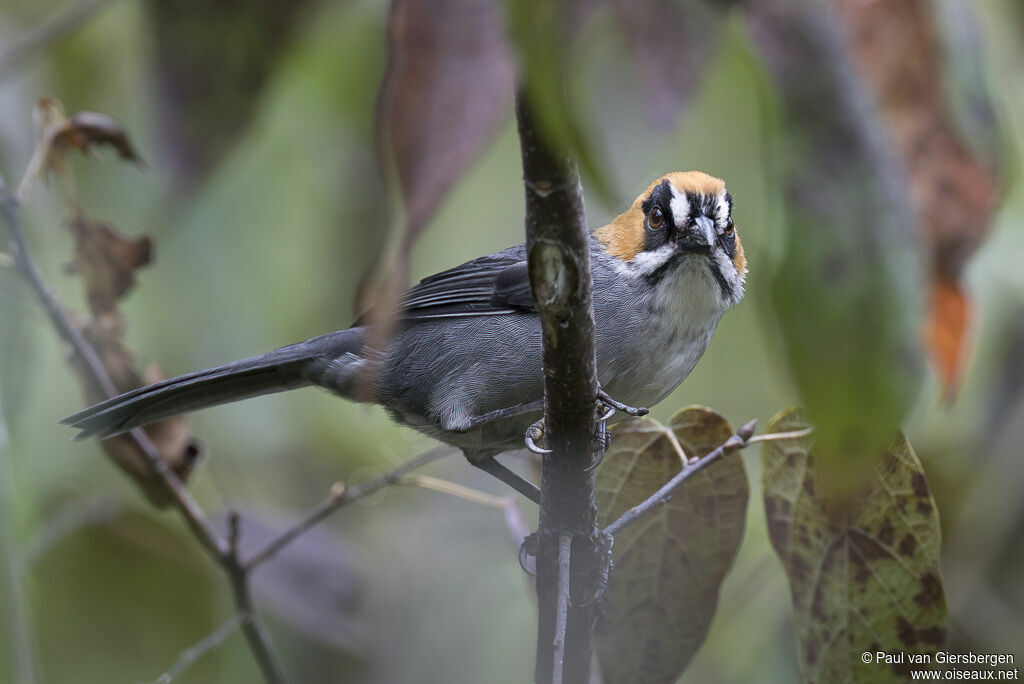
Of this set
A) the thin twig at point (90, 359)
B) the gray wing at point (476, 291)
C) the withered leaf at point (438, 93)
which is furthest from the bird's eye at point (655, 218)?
the thin twig at point (90, 359)

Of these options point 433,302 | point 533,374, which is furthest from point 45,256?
point 533,374

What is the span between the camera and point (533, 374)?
11.2 ft

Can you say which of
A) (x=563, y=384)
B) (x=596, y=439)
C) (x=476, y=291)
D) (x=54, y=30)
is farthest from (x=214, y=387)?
(x=563, y=384)

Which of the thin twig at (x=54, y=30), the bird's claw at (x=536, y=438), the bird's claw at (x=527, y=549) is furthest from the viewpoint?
the bird's claw at (x=527, y=549)

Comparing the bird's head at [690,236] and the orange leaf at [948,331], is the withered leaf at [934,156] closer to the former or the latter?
the orange leaf at [948,331]

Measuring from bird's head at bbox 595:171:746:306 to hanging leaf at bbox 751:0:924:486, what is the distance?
1.70 meters

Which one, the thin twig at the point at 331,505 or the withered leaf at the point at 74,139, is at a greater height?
the withered leaf at the point at 74,139

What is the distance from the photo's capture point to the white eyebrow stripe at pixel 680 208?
3266 millimetres

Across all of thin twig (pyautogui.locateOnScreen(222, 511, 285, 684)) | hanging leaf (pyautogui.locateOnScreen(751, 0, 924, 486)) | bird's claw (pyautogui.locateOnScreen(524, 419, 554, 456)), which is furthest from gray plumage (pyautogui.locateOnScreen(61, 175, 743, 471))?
hanging leaf (pyautogui.locateOnScreen(751, 0, 924, 486))

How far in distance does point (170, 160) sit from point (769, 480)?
1551mm

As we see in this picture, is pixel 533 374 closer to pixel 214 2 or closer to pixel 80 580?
pixel 214 2

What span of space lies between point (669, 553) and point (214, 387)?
5.86ft

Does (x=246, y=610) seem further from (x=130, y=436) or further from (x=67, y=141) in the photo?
(x=67, y=141)

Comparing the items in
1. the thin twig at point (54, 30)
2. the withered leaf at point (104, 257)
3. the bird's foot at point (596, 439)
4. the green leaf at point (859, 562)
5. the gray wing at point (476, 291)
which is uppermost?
the thin twig at point (54, 30)
